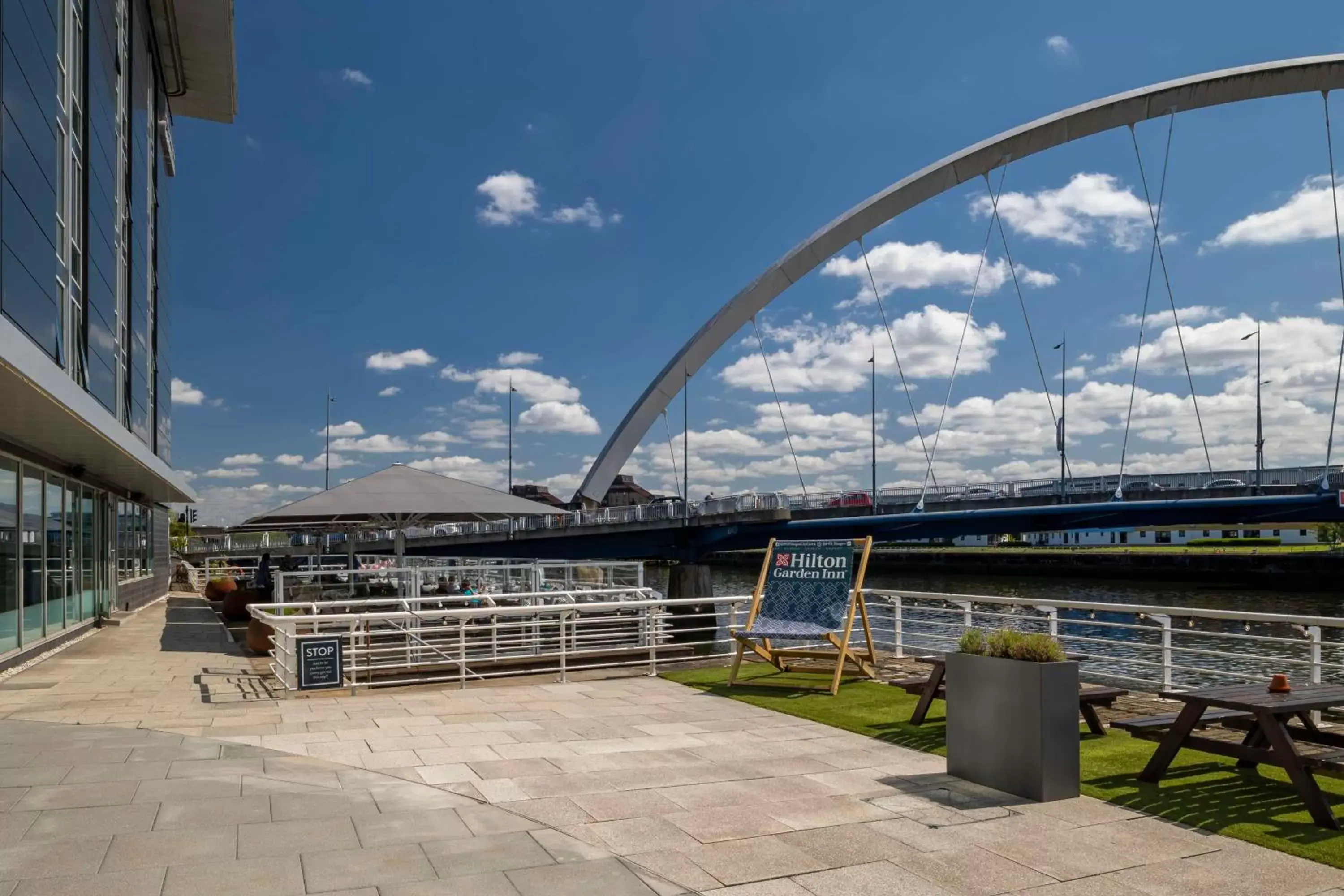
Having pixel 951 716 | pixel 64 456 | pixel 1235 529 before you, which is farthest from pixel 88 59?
pixel 1235 529

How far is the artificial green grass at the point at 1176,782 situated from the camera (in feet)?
15.8

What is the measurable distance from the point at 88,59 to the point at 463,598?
1185 centimetres

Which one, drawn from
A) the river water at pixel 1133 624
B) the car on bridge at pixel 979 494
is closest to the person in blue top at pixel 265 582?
the river water at pixel 1133 624

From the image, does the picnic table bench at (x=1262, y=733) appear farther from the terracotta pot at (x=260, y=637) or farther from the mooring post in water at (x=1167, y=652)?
the terracotta pot at (x=260, y=637)

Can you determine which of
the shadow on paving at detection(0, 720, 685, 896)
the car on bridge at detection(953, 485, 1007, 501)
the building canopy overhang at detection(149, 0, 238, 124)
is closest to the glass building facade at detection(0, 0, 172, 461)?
the building canopy overhang at detection(149, 0, 238, 124)

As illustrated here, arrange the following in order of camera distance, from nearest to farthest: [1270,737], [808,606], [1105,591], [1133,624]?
[1270,737], [808,606], [1133,624], [1105,591]

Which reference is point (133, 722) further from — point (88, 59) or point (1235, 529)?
point (1235, 529)

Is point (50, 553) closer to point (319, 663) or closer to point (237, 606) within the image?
point (237, 606)

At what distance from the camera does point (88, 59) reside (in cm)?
1683

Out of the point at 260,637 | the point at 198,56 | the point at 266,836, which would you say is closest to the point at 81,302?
the point at 260,637

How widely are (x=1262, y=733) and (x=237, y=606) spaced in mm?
17440

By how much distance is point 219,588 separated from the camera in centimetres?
2761

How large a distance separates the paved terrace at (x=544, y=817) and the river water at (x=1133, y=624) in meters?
2.22

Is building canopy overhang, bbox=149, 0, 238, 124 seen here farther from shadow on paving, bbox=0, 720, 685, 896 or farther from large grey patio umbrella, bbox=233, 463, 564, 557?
shadow on paving, bbox=0, 720, 685, 896
